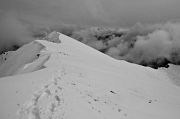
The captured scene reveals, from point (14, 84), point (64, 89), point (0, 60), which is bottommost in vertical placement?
point (0, 60)

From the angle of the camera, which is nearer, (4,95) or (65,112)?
(65,112)

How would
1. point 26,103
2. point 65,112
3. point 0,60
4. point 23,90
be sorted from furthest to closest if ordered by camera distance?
point 0,60 < point 23,90 < point 26,103 < point 65,112

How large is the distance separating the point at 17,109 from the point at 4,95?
7.75 feet

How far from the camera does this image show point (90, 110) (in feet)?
24.8

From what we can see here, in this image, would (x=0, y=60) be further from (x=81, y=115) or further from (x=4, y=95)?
(x=81, y=115)

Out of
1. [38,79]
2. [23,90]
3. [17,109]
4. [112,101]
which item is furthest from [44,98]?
[112,101]

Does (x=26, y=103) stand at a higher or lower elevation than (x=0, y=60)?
higher

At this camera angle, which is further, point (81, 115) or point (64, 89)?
point (64, 89)

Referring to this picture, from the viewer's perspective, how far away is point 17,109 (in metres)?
6.80

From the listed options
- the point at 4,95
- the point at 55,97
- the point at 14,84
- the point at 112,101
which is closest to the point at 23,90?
the point at 4,95

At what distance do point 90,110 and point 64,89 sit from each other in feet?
9.48

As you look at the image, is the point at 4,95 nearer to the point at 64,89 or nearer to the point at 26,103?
the point at 26,103

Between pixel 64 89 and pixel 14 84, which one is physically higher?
pixel 64 89

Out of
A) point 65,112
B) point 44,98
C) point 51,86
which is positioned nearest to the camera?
point 65,112
